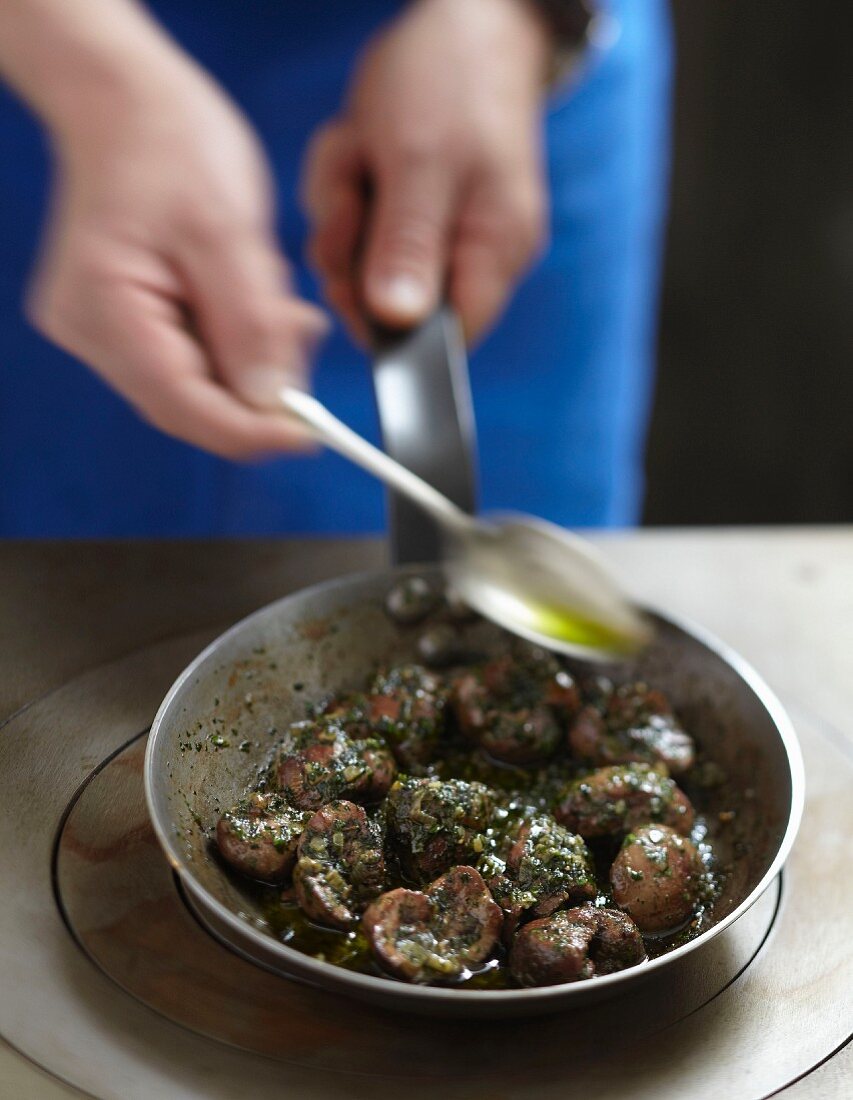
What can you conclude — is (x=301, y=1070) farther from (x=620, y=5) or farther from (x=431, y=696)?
(x=620, y=5)

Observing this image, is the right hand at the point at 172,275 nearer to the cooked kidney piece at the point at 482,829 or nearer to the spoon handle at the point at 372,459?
the spoon handle at the point at 372,459

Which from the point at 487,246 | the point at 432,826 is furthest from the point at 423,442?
the point at 432,826

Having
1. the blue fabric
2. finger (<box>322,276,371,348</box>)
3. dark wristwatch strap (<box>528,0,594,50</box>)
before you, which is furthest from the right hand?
dark wristwatch strap (<box>528,0,594,50</box>)

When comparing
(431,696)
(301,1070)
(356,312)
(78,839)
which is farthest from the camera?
(356,312)

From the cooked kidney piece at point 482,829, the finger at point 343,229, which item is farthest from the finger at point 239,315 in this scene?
the cooked kidney piece at point 482,829

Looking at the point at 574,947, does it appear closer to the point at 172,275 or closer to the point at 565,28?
the point at 172,275

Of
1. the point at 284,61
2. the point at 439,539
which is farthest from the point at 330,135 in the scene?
the point at 439,539
